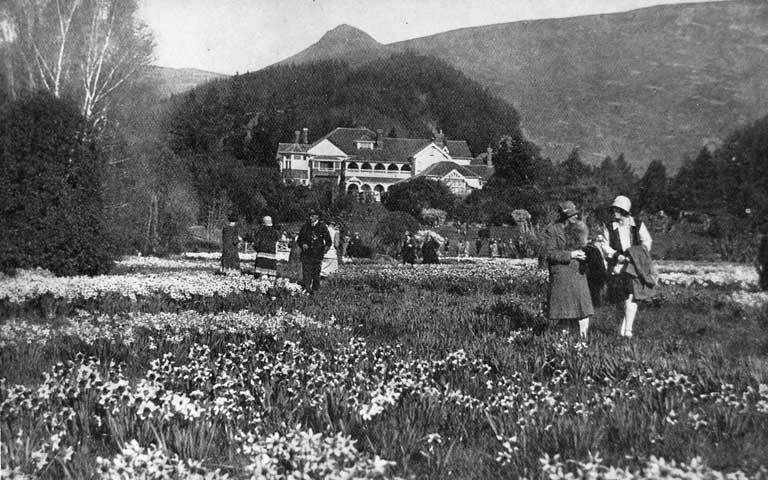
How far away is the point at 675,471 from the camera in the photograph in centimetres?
279

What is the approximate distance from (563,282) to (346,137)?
64.4 m

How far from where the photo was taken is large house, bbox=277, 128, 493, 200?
163ft

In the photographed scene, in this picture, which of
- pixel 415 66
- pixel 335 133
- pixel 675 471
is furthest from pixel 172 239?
pixel 335 133

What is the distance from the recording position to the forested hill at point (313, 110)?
34000 millimetres

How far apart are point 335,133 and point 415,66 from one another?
4776 cm

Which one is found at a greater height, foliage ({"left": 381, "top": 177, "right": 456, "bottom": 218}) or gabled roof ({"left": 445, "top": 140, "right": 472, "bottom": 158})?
A: gabled roof ({"left": 445, "top": 140, "right": 472, "bottom": 158})

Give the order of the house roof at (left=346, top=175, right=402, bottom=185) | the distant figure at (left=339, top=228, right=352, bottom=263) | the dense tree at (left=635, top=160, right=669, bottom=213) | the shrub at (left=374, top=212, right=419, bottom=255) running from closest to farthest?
the dense tree at (left=635, top=160, right=669, bottom=213) < the distant figure at (left=339, top=228, right=352, bottom=263) < the shrub at (left=374, top=212, right=419, bottom=255) < the house roof at (left=346, top=175, right=402, bottom=185)

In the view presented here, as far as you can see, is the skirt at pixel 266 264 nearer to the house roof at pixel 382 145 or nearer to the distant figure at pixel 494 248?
the distant figure at pixel 494 248

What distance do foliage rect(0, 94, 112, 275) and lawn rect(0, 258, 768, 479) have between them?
7.16 feet

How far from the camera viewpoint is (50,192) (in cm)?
1154

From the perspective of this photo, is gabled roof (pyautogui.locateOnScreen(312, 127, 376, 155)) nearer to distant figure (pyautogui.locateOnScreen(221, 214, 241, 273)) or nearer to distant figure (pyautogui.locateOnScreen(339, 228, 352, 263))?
distant figure (pyautogui.locateOnScreen(339, 228, 352, 263))

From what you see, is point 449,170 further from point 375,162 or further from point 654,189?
point 654,189

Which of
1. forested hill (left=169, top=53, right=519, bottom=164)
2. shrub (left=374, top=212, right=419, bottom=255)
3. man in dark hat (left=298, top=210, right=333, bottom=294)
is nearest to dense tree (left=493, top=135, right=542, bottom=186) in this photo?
forested hill (left=169, top=53, right=519, bottom=164)

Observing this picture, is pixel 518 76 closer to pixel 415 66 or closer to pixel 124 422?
pixel 124 422
